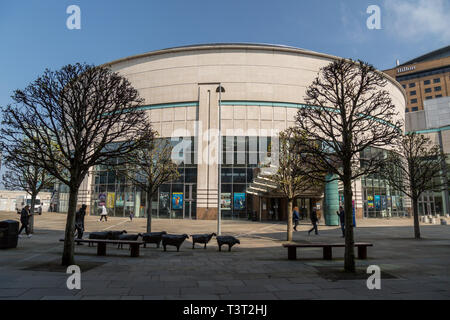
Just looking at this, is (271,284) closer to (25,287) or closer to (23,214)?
(25,287)

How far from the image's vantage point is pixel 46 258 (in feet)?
32.6

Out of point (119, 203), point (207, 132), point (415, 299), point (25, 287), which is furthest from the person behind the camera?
point (119, 203)

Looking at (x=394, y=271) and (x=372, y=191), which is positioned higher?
(x=372, y=191)

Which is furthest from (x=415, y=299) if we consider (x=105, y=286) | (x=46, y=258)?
(x=46, y=258)

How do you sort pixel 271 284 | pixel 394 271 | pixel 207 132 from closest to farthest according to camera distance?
pixel 271 284, pixel 394 271, pixel 207 132

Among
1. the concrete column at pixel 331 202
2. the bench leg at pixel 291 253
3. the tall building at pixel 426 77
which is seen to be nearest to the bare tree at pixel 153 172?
the bench leg at pixel 291 253

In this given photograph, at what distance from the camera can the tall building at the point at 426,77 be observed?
84938 mm

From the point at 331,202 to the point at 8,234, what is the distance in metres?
24.6

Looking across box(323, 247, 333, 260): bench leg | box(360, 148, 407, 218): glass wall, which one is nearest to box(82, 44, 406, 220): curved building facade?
box(360, 148, 407, 218): glass wall

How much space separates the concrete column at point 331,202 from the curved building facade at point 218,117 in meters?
5.72

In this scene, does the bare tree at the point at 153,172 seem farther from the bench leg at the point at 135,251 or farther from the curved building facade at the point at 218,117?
the curved building facade at the point at 218,117

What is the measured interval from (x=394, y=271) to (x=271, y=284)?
4.09 m

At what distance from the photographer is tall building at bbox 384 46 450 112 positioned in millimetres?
84938

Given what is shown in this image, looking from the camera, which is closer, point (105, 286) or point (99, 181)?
point (105, 286)
